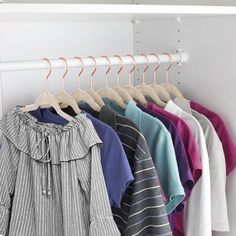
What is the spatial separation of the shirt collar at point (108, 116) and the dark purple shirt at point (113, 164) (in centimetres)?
5

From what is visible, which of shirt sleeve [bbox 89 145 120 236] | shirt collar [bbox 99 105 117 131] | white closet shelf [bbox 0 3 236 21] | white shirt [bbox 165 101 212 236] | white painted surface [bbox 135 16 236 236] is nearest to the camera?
white closet shelf [bbox 0 3 236 21]

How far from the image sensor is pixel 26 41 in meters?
1.55

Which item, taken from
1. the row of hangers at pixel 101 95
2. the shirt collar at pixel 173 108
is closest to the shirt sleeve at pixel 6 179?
the row of hangers at pixel 101 95

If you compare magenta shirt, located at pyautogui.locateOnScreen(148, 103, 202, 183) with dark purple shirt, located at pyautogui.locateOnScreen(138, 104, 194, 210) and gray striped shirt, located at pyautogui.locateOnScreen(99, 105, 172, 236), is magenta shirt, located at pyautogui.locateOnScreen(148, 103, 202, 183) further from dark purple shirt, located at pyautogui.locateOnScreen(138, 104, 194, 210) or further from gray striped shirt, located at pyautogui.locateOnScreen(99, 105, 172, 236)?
gray striped shirt, located at pyautogui.locateOnScreen(99, 105, 172, 236)

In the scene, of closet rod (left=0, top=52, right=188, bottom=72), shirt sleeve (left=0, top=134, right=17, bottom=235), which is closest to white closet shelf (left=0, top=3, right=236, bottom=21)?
closet rod (left=0, top=52, right=188, bottom=72)

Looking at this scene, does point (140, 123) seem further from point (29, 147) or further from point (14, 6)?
point (14, 6)

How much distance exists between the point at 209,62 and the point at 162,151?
0.39 metres

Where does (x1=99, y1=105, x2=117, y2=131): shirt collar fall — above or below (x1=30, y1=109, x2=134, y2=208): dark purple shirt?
above

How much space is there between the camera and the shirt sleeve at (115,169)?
119 cm

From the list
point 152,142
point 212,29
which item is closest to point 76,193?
point 152,142

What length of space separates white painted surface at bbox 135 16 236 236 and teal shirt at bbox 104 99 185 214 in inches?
12.3

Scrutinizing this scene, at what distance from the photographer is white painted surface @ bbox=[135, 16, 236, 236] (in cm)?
152

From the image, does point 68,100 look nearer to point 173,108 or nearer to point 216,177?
point 173,108

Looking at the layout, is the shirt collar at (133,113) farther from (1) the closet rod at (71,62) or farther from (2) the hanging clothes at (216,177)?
(2) the hanging clothes at (216,177)
